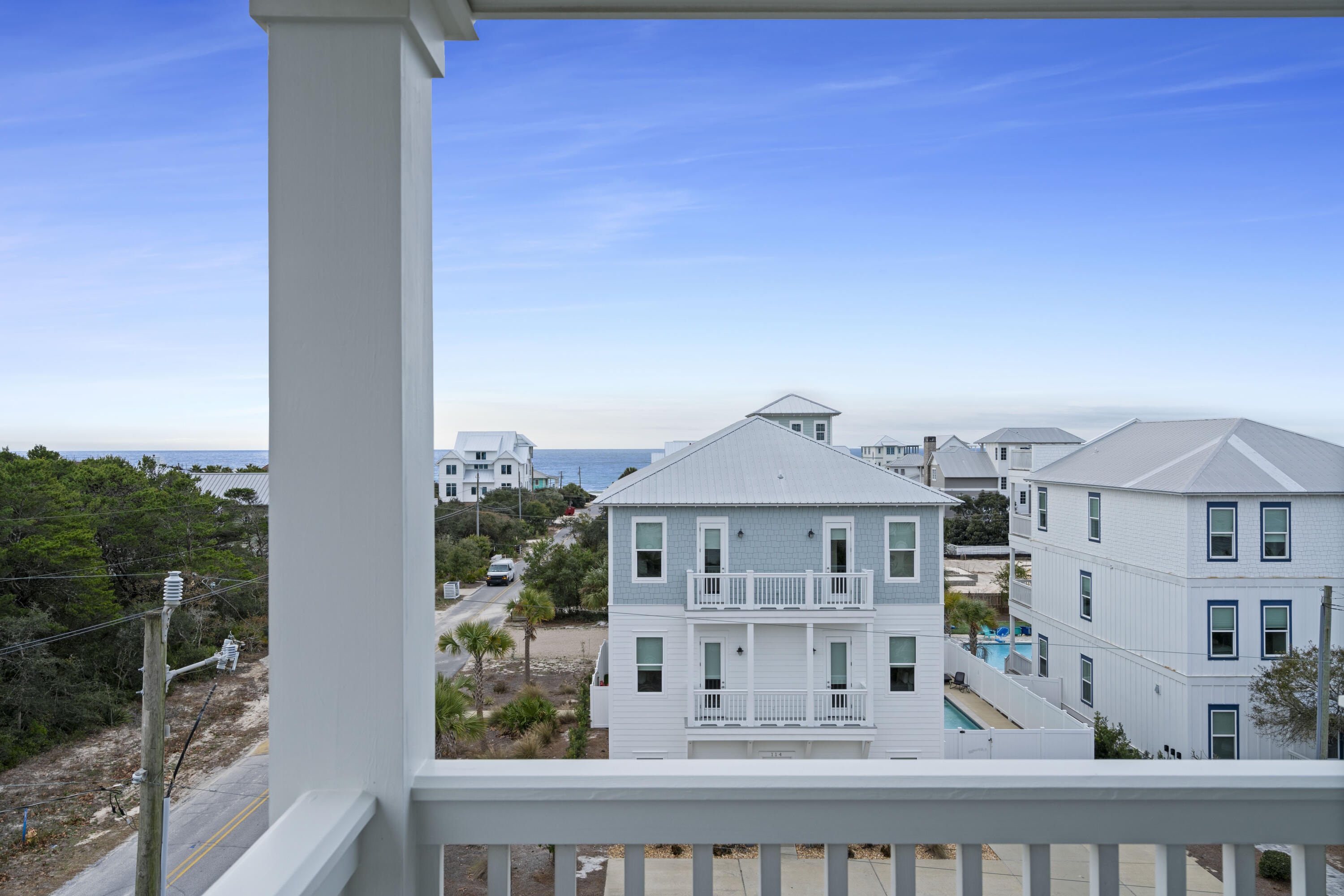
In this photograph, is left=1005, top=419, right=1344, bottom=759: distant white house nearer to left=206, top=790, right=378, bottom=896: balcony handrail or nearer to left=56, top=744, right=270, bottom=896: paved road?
left=206, top=790, right=378, bottom=896: balcony handrail

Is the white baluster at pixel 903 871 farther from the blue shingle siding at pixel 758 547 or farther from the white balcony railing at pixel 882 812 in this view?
the blue shingle siding at pixel 758 547

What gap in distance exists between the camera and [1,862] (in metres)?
0.78

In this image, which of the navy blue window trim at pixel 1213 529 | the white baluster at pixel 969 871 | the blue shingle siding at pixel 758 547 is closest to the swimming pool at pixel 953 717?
the blue shingle siding at pixel 758 547

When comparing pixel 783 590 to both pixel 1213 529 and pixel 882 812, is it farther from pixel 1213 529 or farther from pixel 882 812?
pixel 882 812

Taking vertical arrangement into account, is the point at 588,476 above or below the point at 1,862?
above

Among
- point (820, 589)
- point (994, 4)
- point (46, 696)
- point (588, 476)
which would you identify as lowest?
point (820, 589)

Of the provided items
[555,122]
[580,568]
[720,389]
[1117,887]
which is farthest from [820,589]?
[1117,887]

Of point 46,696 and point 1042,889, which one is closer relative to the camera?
point 1042,889

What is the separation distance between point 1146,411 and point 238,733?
2606mm

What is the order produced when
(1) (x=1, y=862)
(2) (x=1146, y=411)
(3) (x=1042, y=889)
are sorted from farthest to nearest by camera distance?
(2) (x=1146, y=411)
(1) (x=1, y=862)
(3) (x=1042, y=889)

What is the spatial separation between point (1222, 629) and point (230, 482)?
315 cm

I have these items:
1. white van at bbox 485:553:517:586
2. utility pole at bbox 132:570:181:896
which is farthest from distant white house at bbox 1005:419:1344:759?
utility pole at bbox 132:570:181:896

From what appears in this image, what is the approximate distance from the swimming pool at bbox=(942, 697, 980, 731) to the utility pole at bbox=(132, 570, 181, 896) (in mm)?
3803

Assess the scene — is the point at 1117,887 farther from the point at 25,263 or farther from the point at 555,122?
the point at 555,122
